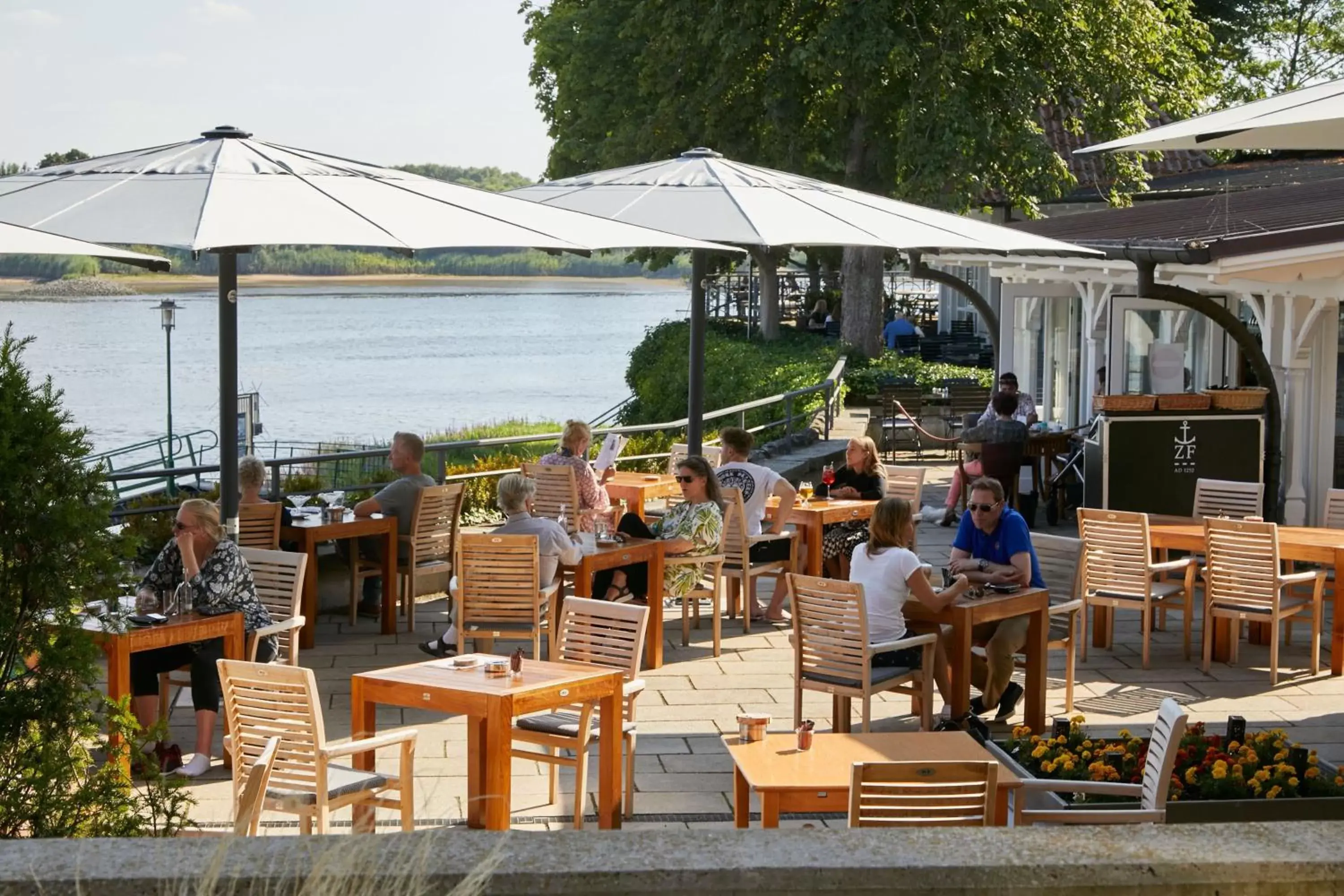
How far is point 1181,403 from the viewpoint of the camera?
14.3m

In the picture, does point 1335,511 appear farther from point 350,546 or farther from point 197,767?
point 197,767

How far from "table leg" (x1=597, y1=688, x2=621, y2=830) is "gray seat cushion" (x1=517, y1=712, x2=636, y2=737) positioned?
0.28 feet

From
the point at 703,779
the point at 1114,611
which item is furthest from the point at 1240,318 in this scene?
the point at 703,779

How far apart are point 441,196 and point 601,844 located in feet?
18.8

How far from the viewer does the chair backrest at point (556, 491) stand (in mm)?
12180

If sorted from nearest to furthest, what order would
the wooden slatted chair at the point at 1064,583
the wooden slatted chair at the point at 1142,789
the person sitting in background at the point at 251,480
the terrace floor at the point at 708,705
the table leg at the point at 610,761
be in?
A: the wooden slatted chair at the point at 1142,789, the table leg at the point at 610,761, the terrace floor at the point at 708,705, the wooden slatted chair at the point at 1064,583, the person sitting in background at the point at 251,480

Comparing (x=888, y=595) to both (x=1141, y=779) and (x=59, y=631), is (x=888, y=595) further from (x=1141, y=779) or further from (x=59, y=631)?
(x=59, y=631)

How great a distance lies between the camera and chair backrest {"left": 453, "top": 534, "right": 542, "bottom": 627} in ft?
30.9

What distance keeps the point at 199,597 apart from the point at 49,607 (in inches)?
119

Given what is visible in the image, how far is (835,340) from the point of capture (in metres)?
38.4

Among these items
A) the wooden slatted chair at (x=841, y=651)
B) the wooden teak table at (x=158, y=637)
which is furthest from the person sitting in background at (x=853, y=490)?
the wooden teak table at (x=158, y=637)

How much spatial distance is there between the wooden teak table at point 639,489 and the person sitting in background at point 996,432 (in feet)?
10.8

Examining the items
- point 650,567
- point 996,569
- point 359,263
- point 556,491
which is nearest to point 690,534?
point 650,567

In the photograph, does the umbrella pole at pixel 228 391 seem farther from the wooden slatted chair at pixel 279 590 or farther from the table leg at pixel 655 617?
the table leg at pixel 655 617
